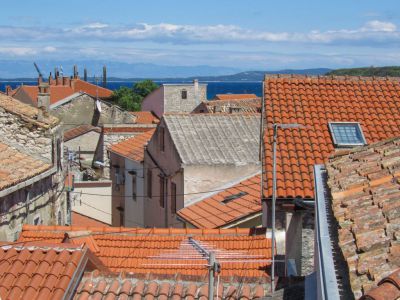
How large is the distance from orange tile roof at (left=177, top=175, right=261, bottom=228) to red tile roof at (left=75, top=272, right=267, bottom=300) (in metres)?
8.09

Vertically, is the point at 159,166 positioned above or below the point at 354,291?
below

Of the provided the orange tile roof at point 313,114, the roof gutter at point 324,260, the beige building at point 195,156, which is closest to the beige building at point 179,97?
the beige building at point 195,156

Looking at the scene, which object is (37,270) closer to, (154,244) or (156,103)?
(154,244)

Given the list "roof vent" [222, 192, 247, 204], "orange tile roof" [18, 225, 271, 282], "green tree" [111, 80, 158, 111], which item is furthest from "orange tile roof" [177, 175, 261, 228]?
"green tree" [111, 80, 158, 111]

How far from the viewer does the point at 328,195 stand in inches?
321

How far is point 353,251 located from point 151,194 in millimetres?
21936

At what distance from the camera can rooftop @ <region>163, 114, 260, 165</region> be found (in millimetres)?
21844

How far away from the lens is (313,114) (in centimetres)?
1661

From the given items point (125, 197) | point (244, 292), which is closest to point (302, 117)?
point (244, 292)

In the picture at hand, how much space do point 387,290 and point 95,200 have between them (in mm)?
31048

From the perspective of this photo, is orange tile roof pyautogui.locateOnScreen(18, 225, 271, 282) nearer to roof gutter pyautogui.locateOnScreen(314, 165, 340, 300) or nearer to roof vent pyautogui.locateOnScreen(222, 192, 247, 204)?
roof gutter pyautogui.locateOnScreen(314, 165, 340, 300)

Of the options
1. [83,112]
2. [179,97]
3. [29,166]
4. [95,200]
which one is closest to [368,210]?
[29,166]

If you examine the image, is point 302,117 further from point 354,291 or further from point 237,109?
point 237,109

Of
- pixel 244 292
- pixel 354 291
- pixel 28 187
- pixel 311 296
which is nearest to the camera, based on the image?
pixel 354 291
